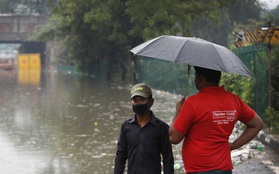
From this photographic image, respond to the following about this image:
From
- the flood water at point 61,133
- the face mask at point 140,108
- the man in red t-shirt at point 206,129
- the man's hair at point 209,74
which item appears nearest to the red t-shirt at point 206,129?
the man in red t-shirt at point 206,129

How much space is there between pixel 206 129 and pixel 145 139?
549 mm

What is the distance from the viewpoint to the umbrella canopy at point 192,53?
15.2ft

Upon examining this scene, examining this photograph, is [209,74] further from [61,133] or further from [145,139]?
[61,133]

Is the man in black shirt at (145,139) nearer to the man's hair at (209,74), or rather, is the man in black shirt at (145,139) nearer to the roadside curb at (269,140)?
the man's hair at (209,74)

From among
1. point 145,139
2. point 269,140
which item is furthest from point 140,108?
point 269,140

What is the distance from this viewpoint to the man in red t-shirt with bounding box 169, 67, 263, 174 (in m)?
4.38

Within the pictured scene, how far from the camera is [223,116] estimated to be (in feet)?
14.6

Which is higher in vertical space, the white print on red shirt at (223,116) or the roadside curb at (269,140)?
the white print on red shirt at (223,116)

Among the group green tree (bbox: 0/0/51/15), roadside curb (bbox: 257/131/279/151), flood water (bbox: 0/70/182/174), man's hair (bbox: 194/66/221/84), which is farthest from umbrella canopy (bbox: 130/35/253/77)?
green tree (bbox: 0/0/51/15)

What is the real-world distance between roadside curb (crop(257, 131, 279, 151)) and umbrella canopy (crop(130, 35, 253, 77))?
623cm

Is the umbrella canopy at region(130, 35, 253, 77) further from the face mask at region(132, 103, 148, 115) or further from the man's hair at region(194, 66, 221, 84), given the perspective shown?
the face mask at region(132, 103, 148, 115)

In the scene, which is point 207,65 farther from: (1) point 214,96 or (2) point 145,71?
(2) point 145,71

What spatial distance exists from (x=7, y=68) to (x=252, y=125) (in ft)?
256

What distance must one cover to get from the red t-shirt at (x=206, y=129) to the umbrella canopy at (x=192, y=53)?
25cm
